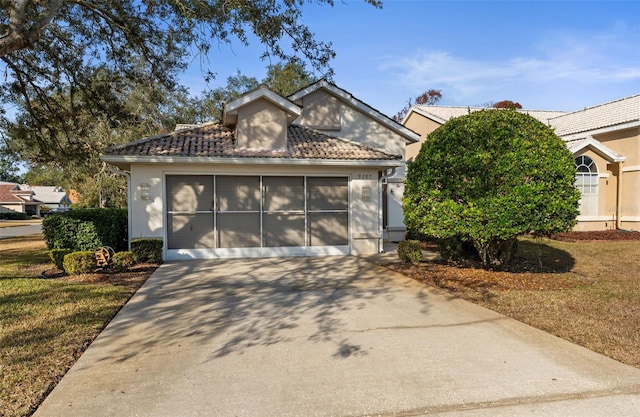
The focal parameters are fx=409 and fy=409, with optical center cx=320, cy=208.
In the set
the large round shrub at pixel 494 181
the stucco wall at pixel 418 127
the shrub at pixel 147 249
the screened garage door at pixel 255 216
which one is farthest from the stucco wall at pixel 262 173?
the stucco wall at pixel 418 127

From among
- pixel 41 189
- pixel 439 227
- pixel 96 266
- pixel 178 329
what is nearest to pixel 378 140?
pixel 439 227

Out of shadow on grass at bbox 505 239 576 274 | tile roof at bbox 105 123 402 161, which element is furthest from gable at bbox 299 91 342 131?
shadow on grass at bbox 505 239 576 274

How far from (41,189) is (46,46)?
8238 centimetres

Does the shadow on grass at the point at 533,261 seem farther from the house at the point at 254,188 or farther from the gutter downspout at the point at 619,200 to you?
the gutter downspout at the point at 619,200

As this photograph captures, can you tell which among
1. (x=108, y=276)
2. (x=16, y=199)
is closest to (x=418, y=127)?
(x=108, y=276)

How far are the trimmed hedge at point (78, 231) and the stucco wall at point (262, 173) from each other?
0.84m

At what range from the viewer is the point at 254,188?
38.6 ft

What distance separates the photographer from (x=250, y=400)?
348 centimetres

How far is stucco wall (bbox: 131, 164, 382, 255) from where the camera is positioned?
11.0m

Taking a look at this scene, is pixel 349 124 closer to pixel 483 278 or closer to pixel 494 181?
pixel 494 181

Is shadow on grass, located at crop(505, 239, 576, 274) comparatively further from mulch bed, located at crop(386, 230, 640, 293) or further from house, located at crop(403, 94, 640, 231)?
house, located at crop(403, 94, 640, 231)

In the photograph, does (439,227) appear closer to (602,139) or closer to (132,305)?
(132,305)

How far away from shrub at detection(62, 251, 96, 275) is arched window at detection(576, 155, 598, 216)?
18.6 m

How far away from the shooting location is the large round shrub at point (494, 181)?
8.16 m
